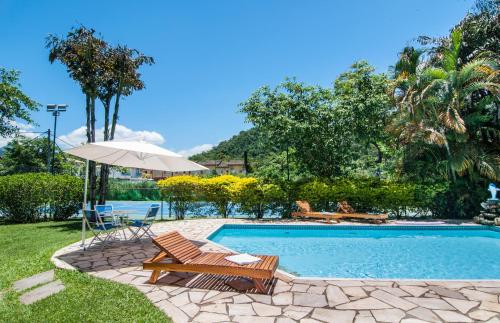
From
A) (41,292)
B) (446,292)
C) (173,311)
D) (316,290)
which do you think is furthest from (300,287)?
(41,292)

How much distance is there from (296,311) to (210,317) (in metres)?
1.09

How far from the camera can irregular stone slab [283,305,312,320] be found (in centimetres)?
395

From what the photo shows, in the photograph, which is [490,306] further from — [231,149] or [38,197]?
[231,149]

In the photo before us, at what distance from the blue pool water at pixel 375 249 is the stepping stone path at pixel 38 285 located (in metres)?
4.38

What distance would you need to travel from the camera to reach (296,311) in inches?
161

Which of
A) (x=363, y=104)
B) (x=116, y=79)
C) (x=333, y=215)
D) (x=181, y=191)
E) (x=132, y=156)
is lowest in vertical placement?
(x=333, y=215)

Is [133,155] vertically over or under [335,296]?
over

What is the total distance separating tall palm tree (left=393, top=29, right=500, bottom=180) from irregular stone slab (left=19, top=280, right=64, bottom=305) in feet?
39.8

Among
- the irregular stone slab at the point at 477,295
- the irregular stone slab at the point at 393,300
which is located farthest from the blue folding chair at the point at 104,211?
the irregular stone slab at the point at 477,295

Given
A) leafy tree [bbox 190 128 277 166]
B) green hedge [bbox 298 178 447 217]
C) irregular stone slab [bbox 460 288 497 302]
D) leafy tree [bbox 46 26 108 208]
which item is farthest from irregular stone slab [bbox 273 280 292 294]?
leafy tree [bbox 190 128 277 166]

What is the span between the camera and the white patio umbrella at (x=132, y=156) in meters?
6.94

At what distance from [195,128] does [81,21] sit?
36.1ft

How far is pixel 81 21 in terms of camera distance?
1198 cm

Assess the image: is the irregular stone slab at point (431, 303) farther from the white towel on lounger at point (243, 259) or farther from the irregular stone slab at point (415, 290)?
the white towel on lounger at point (243, 259)
